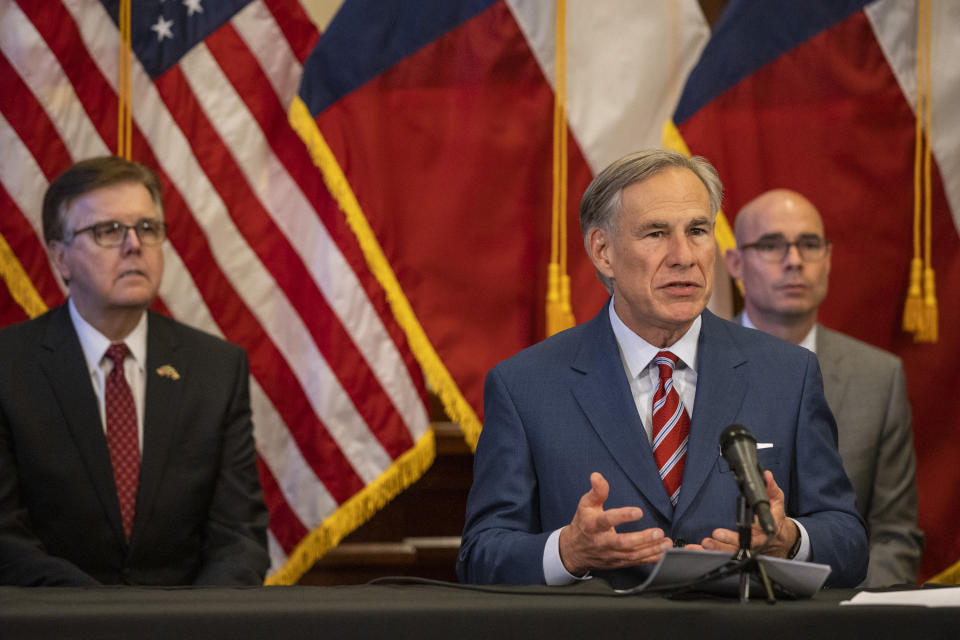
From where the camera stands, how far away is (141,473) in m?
2.96

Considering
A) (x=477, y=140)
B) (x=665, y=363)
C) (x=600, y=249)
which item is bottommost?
(x=665, y=363)

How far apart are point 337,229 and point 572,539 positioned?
187 centimetres

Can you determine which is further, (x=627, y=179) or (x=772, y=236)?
(x=772, y=236)

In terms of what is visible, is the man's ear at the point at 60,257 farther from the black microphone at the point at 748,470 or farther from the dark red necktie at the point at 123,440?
the black microphone at the point at 748,470

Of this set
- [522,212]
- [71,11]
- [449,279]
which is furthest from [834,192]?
[71,11]

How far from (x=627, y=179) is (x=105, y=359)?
1.65m

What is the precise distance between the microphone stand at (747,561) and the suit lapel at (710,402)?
394 millimetres

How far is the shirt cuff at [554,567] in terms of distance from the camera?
1952 mm

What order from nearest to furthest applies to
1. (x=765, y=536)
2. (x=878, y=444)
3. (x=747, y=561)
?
(x=747, y=561) < (x=765, y=536) < (x=878, y=444)

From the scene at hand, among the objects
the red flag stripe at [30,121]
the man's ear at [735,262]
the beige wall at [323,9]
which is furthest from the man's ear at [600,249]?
the red flag stripe at [30,121]

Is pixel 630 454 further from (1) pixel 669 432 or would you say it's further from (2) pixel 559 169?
(2) pixel 559 169

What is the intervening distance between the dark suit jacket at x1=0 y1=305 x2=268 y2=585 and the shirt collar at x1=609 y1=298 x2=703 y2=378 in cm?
129

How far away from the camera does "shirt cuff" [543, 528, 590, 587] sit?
1.95 m

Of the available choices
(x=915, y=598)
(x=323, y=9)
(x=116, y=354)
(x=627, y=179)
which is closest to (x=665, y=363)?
(x=627, y=179)
